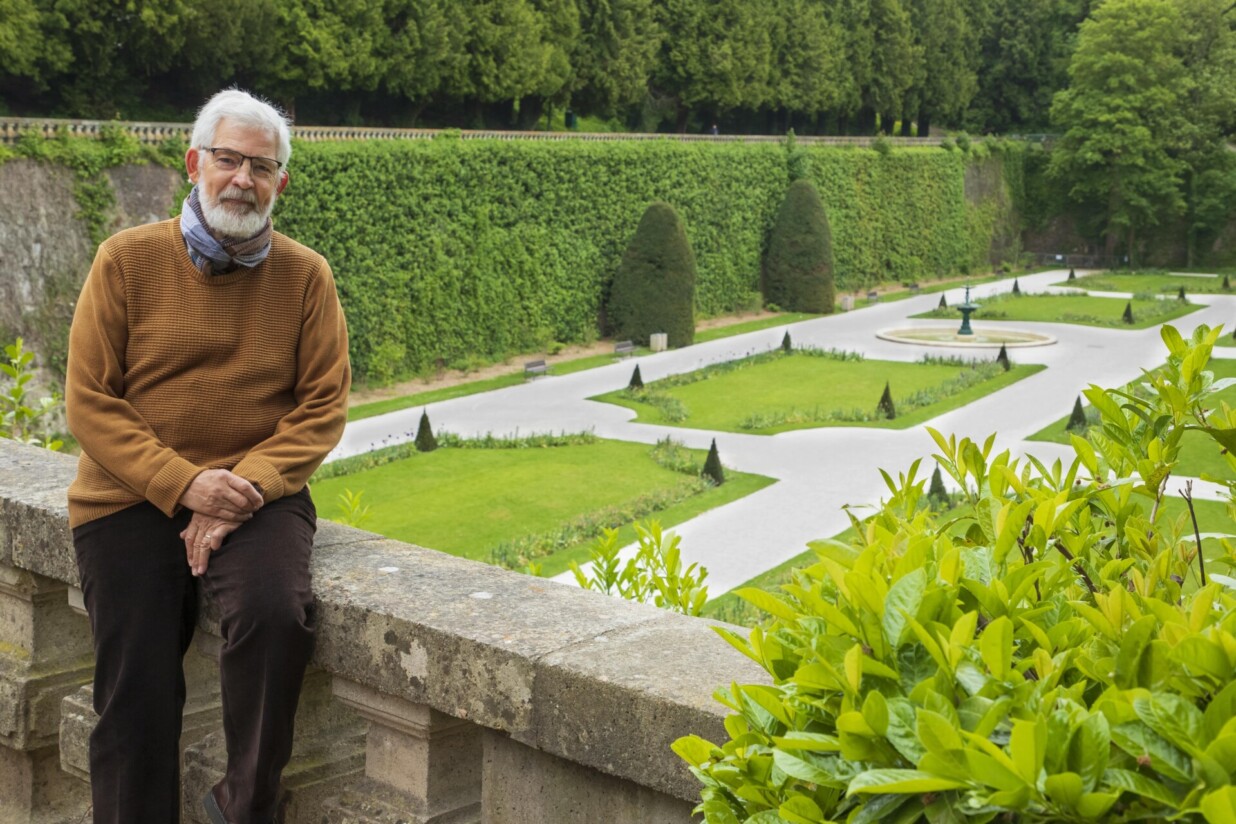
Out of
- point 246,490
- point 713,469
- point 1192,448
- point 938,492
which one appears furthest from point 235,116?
point 1192,448

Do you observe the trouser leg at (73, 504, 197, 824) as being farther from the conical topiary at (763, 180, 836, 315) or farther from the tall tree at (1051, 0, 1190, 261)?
the tall tree at (1051, 0, 1190, 261)

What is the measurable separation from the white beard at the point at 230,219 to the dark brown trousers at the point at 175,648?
64 centimetres

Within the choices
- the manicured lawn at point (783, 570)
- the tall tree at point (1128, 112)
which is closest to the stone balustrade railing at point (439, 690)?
the manicured lawn at point (783, 570)

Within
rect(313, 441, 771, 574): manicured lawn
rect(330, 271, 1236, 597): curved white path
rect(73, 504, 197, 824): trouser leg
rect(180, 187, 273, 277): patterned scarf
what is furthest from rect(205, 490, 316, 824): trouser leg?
rect(313, 441, 771, 574): manicured lawn

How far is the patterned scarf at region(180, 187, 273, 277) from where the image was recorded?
2.97 m

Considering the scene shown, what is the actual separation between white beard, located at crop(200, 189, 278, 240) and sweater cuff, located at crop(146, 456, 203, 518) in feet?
1.78

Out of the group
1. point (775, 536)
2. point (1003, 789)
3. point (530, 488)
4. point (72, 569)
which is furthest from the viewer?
point (530, 488)

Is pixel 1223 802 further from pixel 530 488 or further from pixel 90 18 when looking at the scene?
pixel 90 18

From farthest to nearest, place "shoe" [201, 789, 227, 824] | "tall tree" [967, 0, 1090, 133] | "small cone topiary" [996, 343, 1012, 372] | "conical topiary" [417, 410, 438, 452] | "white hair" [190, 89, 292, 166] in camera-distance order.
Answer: "tall tree" [967, 0, 1090, 133]
"small cone topiary" [996, 343, 1012, 372]
"conical topiary" [417, 410, 438, 452]
"white hair" [190, 89, 292, 166]
"shoe" [201, 789, 227, 824]

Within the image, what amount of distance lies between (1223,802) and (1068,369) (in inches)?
998

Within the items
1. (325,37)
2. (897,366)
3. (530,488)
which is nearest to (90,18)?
(325,37)

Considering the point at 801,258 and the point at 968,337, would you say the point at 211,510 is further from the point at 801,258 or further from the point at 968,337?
the point at 801,258

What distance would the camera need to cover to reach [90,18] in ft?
79.1

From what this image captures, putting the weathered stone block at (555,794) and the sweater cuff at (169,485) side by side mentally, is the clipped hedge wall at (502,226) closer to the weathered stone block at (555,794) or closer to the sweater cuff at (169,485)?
the sweater cuff at (169,485)
